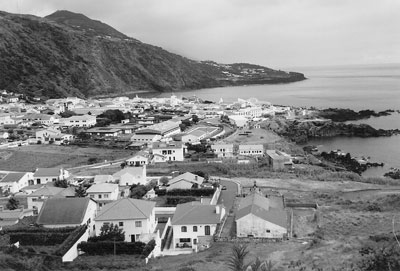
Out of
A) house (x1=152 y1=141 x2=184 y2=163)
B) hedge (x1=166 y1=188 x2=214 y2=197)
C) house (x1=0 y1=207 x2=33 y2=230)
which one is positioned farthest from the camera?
house (x1=152 y1=141 x2=184 y2=163)

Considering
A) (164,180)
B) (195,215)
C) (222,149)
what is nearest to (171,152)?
(222,149)

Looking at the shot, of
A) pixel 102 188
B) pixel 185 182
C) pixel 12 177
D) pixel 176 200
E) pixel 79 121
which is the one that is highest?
pixel 79 121

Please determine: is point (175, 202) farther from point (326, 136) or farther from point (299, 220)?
point (326, 136)

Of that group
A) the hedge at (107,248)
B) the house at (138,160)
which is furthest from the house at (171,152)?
the hedge at (107,248)

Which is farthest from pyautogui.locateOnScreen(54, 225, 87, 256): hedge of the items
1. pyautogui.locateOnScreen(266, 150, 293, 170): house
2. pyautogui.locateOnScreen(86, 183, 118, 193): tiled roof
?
pyautogui.locateOnScreen(266, 150, 293, 170): house

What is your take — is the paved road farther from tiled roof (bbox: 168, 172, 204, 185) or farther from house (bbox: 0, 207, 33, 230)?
house (bbox: 0, 207, 33, 230)

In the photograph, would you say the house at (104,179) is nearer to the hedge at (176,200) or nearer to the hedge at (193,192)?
the hedge at (193,192)

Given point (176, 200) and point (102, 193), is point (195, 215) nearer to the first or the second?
point (176, 200)
